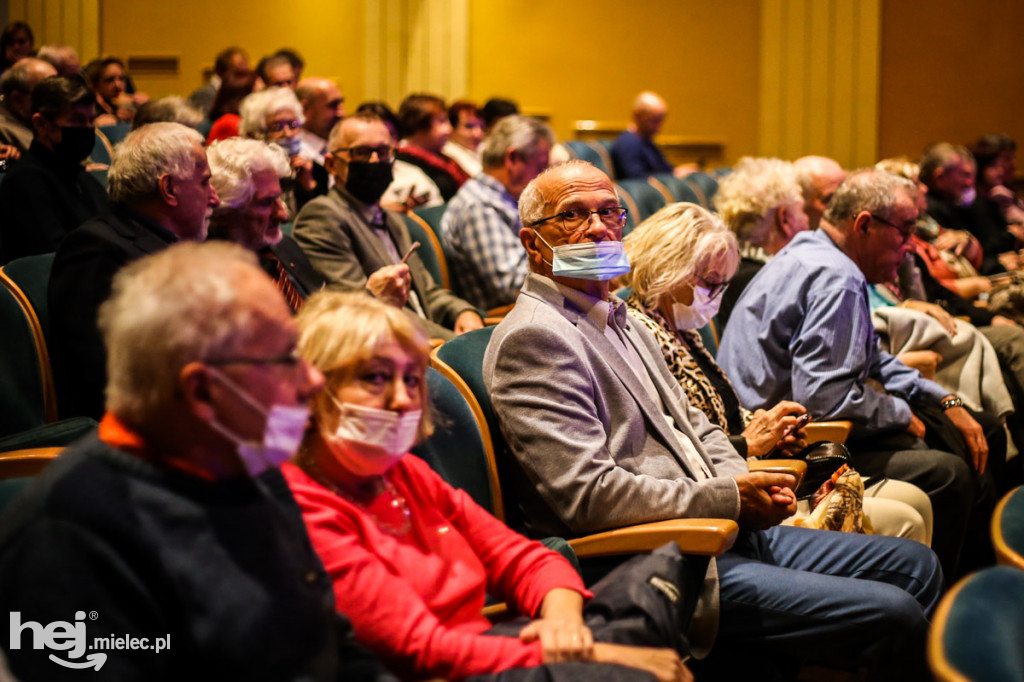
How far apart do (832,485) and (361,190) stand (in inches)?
78.0

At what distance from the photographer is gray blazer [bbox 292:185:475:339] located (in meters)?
3.46

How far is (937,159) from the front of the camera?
5.96m

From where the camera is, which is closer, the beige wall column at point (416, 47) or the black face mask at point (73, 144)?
the black face mask at point (73, 144)

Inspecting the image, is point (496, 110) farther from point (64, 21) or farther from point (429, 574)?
point (429, 574)

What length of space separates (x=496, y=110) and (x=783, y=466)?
530 cm

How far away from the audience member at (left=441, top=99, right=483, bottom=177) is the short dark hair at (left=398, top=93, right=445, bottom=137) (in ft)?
0.88

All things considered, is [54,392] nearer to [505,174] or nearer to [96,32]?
[505,174]

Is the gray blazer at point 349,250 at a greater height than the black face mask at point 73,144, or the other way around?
the black face mask at point 73,144

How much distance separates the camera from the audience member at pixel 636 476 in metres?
1.97

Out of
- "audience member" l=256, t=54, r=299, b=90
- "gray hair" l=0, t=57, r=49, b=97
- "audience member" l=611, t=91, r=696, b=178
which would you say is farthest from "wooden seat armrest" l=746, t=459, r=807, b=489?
"audience member" l=611, t=91, r=696, b=178

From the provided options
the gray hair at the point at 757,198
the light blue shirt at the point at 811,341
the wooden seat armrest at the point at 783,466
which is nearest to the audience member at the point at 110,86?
the gray hair at the point at 757,198

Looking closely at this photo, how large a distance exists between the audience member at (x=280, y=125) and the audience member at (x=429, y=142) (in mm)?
1116

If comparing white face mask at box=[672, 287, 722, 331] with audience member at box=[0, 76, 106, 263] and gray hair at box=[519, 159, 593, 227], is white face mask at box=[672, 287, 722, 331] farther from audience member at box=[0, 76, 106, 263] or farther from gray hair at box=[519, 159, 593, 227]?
audience member at box=[0, 76, 106, 263]

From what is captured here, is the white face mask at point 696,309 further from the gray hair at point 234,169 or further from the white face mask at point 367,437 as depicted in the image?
the white face mask at point 367,437
